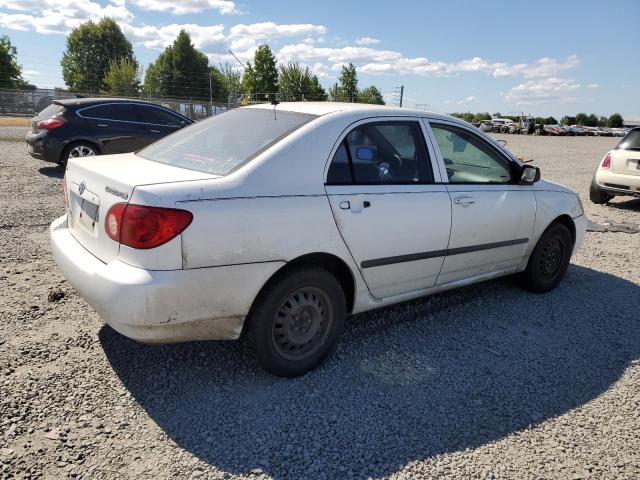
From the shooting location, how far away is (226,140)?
11.1 feet

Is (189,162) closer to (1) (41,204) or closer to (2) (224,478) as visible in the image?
(2) (224,478)

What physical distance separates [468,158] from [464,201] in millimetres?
567

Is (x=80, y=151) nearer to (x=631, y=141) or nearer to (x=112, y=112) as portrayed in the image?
(x=112, y=112)

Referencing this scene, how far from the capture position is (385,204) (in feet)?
11.0

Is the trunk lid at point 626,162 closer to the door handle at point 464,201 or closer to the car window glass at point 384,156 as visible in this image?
the door handle at point 464,201

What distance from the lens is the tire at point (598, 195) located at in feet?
32.4

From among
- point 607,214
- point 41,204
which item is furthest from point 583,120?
point 41,204

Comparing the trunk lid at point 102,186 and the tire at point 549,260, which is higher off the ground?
the trunk lid at point 102,186

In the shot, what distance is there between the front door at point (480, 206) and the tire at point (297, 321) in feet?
3.62

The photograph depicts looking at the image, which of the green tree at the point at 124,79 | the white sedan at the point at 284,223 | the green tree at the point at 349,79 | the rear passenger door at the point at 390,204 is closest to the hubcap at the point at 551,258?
the white sedan at the point at 284,223

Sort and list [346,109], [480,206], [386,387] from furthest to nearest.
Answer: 1. [480,206]
2. [346,109]
3. [386,387]


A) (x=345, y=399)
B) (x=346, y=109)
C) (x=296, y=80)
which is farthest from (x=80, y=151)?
(x=296, y=80)

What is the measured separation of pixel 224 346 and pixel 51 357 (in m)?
1.08

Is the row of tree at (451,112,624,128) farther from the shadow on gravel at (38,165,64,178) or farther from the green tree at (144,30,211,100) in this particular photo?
the shadow on gravel at (38,165,64,178)
